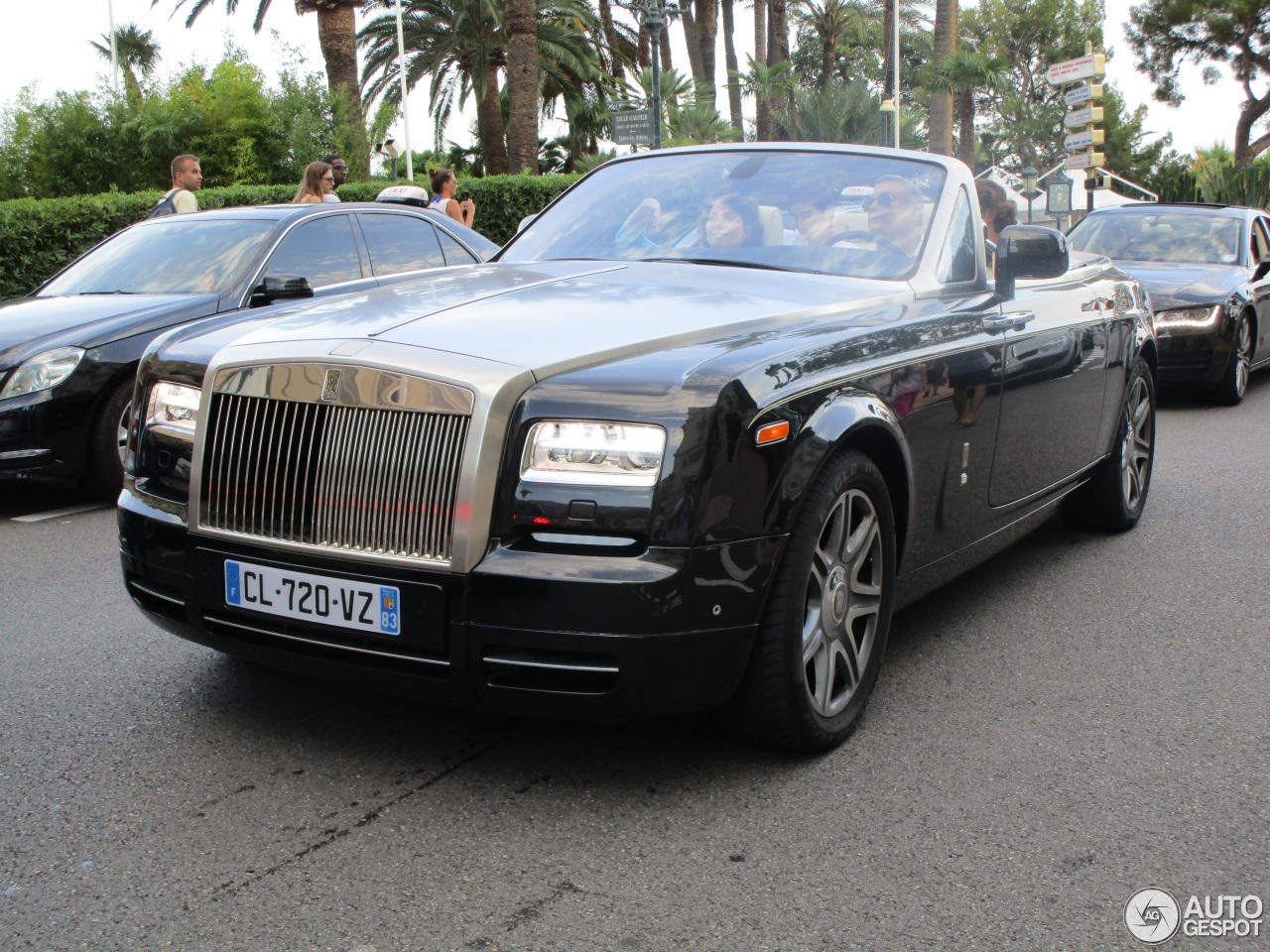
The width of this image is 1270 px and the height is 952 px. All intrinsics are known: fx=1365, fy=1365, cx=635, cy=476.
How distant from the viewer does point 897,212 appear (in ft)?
Result: 15.3

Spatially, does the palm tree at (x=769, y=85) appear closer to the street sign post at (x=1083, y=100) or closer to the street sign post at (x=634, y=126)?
the street sign post at (x=1083, y=100)

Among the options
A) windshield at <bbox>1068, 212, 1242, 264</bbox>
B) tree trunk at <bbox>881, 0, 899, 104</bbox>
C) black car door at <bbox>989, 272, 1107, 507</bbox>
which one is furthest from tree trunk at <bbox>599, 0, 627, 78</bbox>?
black car door at <bbox>989, 272, 1107, 507</bbox>

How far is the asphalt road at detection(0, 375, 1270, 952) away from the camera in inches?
106

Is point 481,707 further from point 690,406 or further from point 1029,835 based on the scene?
point 1029,835

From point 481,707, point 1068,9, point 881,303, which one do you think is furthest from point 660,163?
point 1068,9

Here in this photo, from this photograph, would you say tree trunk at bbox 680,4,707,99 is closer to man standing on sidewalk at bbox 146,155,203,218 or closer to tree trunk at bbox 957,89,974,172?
tree trunk at bbox 957,89,974,172

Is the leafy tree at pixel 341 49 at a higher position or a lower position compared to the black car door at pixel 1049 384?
higher

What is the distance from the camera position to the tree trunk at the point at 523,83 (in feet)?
79.5

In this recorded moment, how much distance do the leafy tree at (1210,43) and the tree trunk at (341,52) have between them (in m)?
32.9

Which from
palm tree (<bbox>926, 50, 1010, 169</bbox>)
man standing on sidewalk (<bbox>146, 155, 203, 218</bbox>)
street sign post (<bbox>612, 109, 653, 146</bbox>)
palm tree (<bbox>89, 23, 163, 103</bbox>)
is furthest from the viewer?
palm tree (<bbox>89, 23, 163, 103</bbox>)

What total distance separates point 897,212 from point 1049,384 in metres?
0.85

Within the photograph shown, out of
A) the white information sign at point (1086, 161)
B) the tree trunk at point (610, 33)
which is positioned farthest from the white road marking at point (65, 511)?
the tree trunk at point (610, 33)

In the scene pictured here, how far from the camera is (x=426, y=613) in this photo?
307cm

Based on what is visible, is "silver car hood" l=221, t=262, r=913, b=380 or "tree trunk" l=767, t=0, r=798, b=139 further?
"tree trunk" l=767, t=0, r=798, b=139
